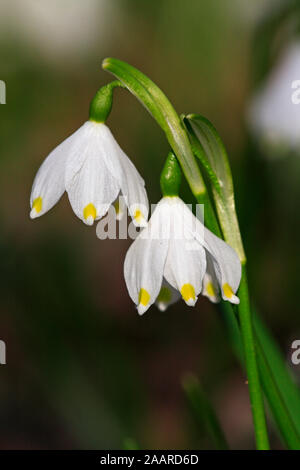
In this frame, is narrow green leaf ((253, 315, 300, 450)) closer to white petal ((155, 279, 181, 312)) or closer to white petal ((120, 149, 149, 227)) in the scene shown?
white petal ((155, 279, 181, 312))

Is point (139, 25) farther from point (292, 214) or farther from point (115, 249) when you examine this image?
point (292, 214)

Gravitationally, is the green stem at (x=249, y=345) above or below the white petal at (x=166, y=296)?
below

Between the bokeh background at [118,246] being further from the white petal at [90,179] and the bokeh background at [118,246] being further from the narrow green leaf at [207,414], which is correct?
the white petal at [90,179]

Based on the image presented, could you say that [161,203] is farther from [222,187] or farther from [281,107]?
[281,107]

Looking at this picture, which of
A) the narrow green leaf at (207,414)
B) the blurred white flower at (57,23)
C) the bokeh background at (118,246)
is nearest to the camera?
the narrow green leaf at (207,414)

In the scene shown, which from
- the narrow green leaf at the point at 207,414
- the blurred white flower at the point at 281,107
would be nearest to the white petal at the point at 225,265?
the narrow green leaf at the point at 207,414

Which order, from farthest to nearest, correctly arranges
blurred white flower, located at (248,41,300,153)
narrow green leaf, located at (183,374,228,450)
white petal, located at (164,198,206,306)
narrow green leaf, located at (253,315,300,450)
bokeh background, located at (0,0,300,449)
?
bokeh background, located at (0,0,300,449) → blurred white flower, located at (248,41,300,153) → narrow green leaf, located at (183,374,228,450) → narrow green leaf, located at (253,315,300,450) → white petal, located at (164,198,206,306)

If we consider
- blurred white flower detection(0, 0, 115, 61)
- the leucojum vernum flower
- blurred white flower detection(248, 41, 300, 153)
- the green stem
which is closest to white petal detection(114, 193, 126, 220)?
the leucojum vernum flower
